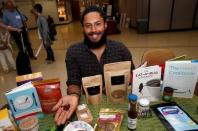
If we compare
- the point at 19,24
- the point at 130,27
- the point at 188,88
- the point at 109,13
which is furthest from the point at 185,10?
the point at 188,88

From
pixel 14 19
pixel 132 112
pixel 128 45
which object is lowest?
pixel 128 45

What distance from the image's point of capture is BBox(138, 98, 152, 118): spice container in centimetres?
105

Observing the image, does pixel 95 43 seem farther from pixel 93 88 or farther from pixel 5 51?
pixel 5 51

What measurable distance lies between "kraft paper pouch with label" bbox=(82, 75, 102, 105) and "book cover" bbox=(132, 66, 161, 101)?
0.22m

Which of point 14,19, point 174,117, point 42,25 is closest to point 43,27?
point 42,25

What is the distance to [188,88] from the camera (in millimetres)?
1221

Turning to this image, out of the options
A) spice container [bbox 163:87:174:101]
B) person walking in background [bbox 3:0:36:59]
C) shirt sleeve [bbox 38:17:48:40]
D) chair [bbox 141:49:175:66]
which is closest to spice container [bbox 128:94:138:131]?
spice container [bbox 163:87:174:101]

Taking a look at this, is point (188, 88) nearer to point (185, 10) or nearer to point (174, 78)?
point (174, 78)

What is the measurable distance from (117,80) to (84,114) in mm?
292

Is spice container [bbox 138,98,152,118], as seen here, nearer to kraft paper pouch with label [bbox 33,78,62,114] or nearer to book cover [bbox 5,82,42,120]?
kraft paper pouch with label [bbox 33,78,62,114]

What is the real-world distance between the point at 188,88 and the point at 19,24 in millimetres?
3524

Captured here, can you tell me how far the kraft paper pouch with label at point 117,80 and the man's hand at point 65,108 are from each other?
0.23 metres

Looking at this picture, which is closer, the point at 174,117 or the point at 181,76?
the point at 174,117

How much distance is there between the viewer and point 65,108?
112 cm
